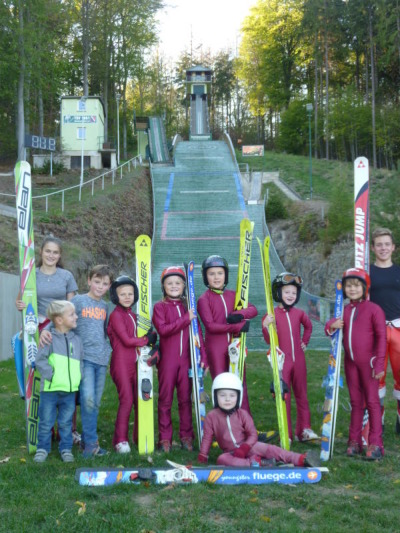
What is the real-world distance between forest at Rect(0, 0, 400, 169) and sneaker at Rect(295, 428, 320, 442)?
73.8 ft

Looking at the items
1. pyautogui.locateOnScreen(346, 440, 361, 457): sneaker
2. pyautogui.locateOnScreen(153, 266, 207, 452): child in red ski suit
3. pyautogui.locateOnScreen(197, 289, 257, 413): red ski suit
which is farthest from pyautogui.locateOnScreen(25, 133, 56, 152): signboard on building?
pyautogui.locateOnScreen(346, 440, 361, 457): sneaker

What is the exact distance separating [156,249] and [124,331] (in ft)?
53.7

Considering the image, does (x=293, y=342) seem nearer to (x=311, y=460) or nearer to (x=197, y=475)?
(x=311, y=460)

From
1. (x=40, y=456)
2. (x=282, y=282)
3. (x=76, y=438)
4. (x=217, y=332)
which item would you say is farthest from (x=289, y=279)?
(x=40, y=456)

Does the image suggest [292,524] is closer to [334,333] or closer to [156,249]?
[334,333]

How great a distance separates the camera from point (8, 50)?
2534 cm

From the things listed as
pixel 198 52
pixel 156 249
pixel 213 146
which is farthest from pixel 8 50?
pixel 198 52

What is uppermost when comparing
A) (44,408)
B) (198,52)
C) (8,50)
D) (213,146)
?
(198,52)

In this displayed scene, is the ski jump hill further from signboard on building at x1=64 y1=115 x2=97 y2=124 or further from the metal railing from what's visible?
signboard on building at x1=64 y1=115 x2=97 y2=124

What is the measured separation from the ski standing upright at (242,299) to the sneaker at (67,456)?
1.64 m

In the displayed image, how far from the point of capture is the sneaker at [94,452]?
17.3 feet

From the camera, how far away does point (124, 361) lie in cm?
564

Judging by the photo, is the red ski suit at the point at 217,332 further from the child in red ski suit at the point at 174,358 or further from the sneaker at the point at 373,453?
the sneaker at the point at 373,453

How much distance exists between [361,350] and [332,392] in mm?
465
